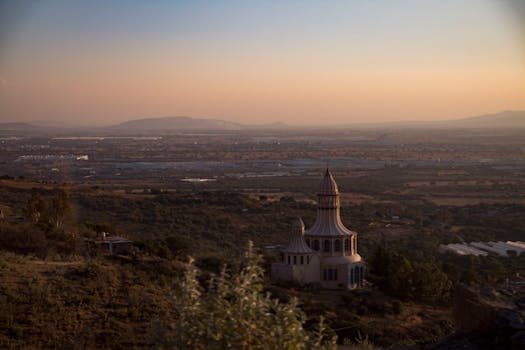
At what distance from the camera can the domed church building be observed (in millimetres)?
24406

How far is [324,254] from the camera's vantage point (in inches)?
1003

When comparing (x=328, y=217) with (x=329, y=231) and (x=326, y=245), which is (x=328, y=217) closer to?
(x=329, y=231)

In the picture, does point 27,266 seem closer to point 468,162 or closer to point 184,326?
point 184,326

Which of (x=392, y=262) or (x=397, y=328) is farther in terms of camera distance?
(x=392, y=262)

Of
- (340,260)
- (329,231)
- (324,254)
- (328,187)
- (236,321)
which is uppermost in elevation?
(236,321)

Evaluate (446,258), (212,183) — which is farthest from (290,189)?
(446,258)

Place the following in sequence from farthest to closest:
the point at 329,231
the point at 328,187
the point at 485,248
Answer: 1. the point at 485,248
2. the point at 328,187
3. the point at 329,231

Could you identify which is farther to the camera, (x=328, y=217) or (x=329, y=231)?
(x=328, y=217)

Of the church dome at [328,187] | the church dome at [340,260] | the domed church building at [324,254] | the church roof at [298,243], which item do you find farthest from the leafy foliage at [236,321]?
the church dome at [328,187]

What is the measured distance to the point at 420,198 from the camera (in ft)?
221

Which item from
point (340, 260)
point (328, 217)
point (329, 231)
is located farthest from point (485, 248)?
point (340, 260)

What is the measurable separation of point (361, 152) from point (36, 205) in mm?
120907

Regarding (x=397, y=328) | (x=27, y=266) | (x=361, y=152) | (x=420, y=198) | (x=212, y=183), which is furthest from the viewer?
(x=361, y=152)

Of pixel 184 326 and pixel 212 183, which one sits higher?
pixel 184 326
